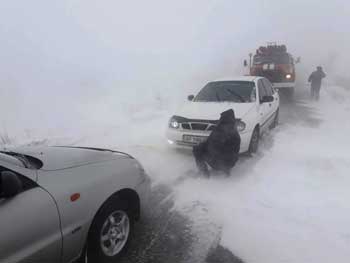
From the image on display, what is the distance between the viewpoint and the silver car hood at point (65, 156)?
2.77 m

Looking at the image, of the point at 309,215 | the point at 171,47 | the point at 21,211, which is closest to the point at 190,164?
the point at 309,215

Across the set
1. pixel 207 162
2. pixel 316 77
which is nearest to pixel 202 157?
pixel 207 162

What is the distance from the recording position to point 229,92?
729 centimetres

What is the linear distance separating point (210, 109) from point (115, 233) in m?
3.91

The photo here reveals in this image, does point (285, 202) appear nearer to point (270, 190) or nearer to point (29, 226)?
point (270, 190)

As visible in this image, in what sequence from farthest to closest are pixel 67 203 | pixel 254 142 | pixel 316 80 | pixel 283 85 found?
pixel 316 80 → pixel 283 85 → pixel 254 142 → pixel 67 203

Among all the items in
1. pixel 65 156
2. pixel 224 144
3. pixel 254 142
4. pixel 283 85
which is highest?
pixel 65 156

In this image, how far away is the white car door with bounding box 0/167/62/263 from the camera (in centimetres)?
209

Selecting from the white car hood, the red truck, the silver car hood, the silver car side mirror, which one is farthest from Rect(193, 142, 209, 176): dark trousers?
the red truck

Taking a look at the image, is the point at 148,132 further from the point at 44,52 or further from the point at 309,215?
the point at 44,52

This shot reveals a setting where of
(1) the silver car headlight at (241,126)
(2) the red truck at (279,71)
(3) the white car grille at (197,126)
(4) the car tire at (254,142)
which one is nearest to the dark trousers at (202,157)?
(3) the white car grille at (197,126)

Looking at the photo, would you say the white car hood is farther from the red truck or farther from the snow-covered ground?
the red truck

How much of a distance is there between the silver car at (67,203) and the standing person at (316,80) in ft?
43.1

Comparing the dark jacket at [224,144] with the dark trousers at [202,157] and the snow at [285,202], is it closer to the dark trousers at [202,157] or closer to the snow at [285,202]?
the dark trousers at [202,157]
